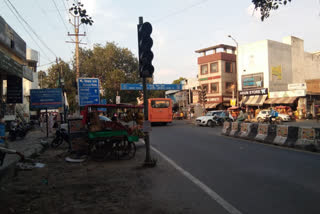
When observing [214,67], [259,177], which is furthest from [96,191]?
[214,67]

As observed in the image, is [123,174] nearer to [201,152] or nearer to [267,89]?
[201,152]

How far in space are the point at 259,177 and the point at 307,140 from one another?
17.4 ft

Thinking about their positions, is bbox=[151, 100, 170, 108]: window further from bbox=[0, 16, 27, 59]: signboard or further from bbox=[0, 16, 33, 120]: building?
bbox=[0, 16, 27, 59]: signboard

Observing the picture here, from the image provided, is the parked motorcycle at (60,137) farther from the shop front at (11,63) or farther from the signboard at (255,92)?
the signboard at (255,92)

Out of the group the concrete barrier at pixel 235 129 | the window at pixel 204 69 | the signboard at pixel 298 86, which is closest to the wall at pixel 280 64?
the signboard at pixel 298 86

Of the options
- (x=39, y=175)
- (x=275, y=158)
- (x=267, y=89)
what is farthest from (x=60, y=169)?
(x=267, y=89)

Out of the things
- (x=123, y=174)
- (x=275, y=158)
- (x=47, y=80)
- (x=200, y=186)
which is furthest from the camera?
(x=47, y=80)

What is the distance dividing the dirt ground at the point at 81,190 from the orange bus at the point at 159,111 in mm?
21437

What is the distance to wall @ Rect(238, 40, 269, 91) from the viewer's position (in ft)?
140

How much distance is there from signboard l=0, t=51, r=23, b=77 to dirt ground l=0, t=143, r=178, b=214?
5.61 m

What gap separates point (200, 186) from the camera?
Answer: 5.86 metres

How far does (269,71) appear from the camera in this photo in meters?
42.6

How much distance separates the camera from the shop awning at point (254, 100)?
41469 millimetres

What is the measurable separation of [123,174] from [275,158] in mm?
5085
